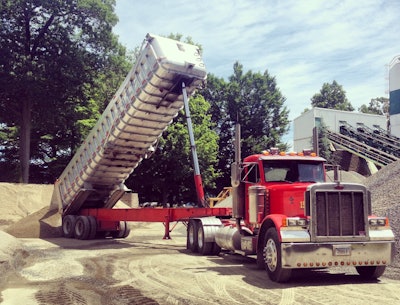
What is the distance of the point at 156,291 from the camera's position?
777 cm

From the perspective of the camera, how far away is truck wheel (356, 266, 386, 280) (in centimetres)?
868

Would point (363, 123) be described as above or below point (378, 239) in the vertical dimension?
above

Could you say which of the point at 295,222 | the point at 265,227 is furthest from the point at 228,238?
the point at 295,222

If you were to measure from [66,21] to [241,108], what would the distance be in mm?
20594

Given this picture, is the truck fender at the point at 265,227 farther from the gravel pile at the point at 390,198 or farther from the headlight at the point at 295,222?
the gravel pile at the point at 390,198

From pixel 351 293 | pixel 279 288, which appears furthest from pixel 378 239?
pixel 279 288

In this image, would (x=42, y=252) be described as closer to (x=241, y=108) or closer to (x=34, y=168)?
(x=34, y=168)

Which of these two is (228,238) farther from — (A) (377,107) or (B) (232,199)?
(A) (377,107)

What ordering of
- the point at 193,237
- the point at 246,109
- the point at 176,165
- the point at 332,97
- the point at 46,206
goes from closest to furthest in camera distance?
the point at 193,237 < the point at 46,206 < the point at 176,165 < the point at 246,109 < the point at 332,97

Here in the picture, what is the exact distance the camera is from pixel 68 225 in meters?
19.6

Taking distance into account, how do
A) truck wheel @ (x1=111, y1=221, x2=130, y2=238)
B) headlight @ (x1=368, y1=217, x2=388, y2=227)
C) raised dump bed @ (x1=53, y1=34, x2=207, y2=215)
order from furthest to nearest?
truck wheel @ (x1=111, y1=221, x2=130, y2=238) → raised dump bed @ (x1=53, y1=34, x2=207, y2=215) → headlight @ (x1=368, y1=217, x2=388, y2=227)

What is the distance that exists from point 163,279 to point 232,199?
2962 mm

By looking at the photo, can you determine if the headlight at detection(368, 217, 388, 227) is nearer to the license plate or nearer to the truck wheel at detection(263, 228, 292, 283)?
the license plate

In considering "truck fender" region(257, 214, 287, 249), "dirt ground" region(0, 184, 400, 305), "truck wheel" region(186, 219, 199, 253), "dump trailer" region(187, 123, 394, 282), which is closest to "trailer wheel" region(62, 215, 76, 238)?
"dirt ground" region(0, 184, 400, 305)
